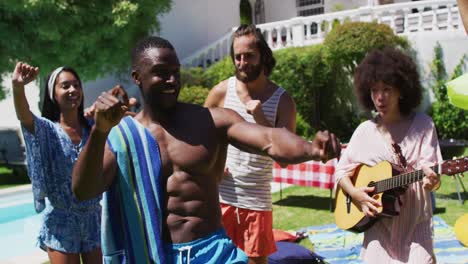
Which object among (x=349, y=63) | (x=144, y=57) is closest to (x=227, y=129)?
(x=144, y=57)

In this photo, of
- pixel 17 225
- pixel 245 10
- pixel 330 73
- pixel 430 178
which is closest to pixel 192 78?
pixel 330 73

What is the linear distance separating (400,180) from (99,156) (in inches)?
72.2

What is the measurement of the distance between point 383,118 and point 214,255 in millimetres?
1639

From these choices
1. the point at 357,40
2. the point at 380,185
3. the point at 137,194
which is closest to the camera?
the point at 137,194

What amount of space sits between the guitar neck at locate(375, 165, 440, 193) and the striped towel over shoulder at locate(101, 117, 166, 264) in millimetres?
1552

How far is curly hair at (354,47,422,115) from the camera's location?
10.8ft

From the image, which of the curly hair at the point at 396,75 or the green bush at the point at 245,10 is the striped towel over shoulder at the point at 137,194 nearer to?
the curly hair at the point at 396,75

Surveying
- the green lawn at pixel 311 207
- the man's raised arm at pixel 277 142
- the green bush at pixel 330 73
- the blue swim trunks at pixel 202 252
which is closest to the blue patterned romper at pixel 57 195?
the blue swim trunks at pixel 202 252

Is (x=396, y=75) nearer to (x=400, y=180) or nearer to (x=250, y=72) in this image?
(x=400, y=180)

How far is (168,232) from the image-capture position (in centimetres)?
220

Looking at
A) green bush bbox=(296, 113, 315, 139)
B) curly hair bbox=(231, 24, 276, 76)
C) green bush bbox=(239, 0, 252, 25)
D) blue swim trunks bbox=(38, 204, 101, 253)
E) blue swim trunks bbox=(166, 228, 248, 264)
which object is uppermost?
green bush bbox=(239, 0, 252, 25)

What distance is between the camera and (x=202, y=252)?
7.11 feet

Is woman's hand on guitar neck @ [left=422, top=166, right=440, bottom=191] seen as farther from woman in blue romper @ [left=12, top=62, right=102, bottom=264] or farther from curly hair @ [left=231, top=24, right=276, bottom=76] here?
woman in blue romper @ [left=12, top=62, right=102, bottom=264]

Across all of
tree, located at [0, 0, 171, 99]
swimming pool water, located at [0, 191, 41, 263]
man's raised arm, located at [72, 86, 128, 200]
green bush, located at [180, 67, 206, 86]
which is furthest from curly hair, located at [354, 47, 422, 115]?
green bush, located at [180, 67, 206, 86]
